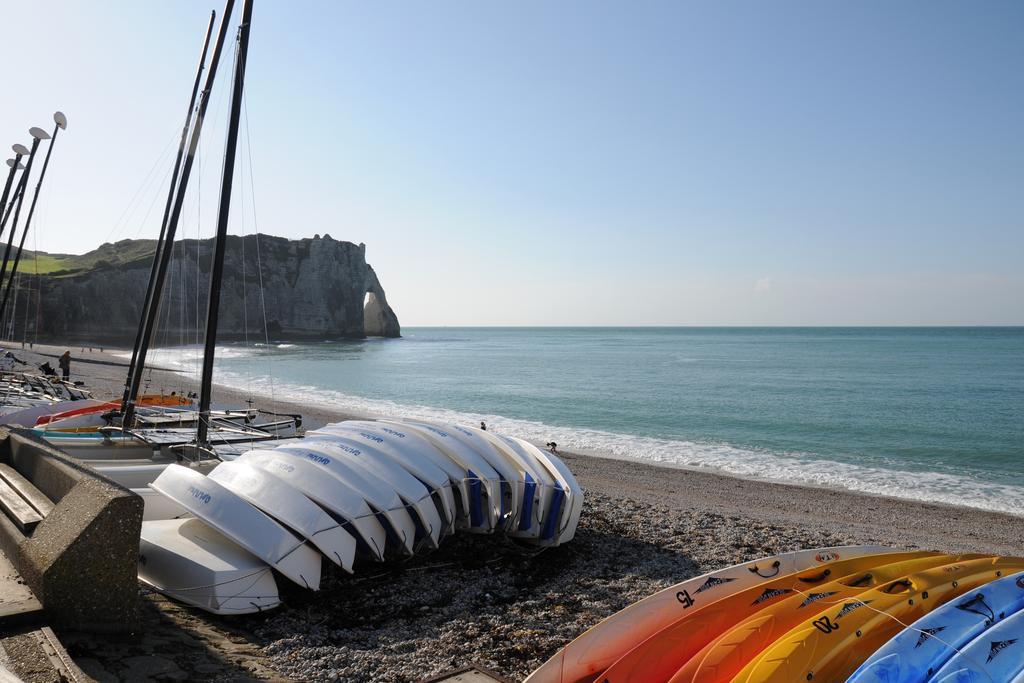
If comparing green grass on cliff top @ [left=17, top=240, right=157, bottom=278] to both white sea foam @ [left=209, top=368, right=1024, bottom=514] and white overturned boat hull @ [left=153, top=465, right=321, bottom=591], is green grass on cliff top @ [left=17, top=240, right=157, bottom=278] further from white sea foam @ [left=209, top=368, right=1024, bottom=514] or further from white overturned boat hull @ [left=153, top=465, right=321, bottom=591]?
white overturned boat hull @ [left=153, top=465, right=321, bottom=591]

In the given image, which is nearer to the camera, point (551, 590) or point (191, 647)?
point (191, 647)

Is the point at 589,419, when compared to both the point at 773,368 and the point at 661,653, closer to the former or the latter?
the point at 661,653

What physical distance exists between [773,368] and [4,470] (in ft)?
193

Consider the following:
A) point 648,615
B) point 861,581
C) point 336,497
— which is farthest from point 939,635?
point 336,497

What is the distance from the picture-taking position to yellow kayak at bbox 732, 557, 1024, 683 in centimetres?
421

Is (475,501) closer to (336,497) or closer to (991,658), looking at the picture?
(336,497)

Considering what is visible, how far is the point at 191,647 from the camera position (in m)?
4.93

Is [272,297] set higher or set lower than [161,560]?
higher

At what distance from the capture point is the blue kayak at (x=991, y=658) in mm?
3916

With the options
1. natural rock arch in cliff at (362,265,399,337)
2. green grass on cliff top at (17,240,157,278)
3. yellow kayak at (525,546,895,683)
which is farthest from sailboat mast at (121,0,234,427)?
natural rock arch in cliff at (362,265,399,337)

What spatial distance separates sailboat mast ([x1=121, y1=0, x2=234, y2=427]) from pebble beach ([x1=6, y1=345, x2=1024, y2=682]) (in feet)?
29.7

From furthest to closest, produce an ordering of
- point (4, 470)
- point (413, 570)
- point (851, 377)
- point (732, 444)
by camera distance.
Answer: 1. point (851, 377)
2. point (732, 444)
3. point (413, 570)
4. point (4, 470)

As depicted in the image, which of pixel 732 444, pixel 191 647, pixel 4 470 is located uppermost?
pixel 4 470

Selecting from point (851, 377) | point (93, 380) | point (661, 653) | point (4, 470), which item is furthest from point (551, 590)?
point (851, 377)
